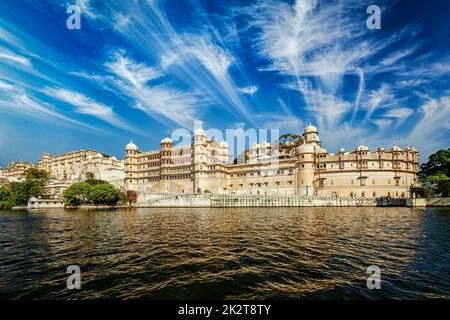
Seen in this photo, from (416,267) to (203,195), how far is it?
55004 mm

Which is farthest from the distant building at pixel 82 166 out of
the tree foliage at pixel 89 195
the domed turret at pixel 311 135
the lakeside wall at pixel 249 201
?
the domed turret at pixel 311 135

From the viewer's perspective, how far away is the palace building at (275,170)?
6925cm

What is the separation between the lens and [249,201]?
6419cm

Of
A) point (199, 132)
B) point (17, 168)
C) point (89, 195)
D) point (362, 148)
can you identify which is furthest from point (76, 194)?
point (17, 168)

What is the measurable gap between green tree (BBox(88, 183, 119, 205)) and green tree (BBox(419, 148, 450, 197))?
256 feet

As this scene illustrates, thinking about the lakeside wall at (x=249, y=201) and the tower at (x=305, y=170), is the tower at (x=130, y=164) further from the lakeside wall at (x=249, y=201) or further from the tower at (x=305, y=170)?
the tower at (x=305, y=170)

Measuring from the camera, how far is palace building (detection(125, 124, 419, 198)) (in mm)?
69250

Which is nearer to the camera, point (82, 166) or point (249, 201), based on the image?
point (249, 201)

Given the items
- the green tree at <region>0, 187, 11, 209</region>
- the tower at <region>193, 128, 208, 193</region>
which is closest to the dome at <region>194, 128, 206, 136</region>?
the tower at <region>193, 128, 208, 193</region>

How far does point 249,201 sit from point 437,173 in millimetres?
49216
